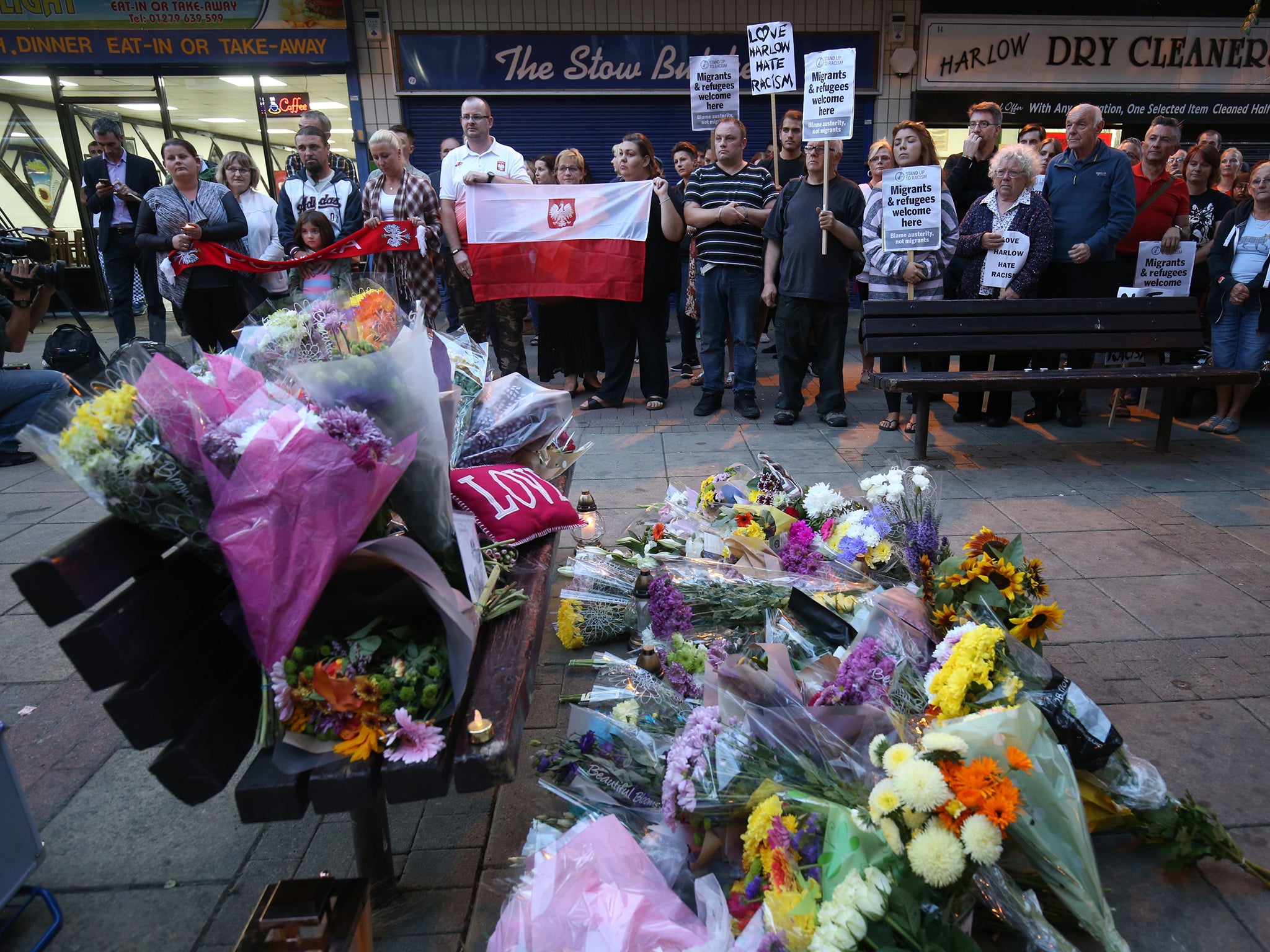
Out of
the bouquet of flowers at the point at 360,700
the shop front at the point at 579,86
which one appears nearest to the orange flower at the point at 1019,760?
the bouquet of flowers at the point at 360,700

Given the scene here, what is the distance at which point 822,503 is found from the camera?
3.63 metres

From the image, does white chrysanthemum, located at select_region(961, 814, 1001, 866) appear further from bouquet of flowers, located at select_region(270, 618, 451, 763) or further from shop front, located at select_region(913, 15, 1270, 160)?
shop front, located at select_region(913, 15, 1270, 160)

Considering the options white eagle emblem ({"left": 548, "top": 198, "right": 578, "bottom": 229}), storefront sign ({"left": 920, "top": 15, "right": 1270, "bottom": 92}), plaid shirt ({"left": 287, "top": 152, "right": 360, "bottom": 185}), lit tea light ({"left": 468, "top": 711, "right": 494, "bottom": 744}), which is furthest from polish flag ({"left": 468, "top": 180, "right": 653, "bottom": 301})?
storefront sign ({"left": 920, "top": 15, "right": 1270, "bottom": 92})

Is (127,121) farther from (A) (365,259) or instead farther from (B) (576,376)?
(B) (576,376)

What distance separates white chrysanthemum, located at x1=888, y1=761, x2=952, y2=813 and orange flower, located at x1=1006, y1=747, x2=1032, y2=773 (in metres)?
0.17

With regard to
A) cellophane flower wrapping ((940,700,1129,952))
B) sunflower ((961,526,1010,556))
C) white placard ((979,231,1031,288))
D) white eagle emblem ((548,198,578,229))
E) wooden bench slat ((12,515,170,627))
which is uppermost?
white eagle emblem ((548,198,578,229))

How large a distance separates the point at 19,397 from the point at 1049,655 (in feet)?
21.9

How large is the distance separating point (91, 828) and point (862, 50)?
1281 cm

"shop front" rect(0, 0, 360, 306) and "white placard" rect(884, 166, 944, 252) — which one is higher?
"shop front" rect(0, 0, 360, 306)

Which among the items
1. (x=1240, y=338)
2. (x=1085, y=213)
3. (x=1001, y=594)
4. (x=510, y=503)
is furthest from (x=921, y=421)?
(x=510, y=503)

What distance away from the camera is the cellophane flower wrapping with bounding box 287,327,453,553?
6.27 ft

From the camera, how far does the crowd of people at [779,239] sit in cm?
625

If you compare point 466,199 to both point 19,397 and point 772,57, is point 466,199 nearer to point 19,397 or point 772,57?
point 772,57

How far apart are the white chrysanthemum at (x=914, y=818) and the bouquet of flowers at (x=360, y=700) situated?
94cm
